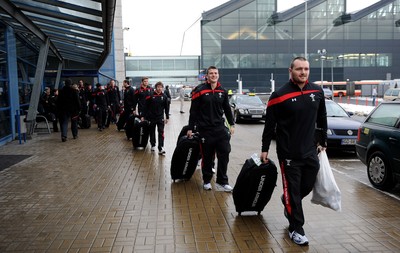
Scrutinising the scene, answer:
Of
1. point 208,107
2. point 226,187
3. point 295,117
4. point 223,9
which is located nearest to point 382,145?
point 226,187

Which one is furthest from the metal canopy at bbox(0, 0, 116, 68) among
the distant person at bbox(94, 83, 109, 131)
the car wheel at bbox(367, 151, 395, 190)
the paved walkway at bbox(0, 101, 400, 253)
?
the car wheel at bbox(367, 151, 395, 190)

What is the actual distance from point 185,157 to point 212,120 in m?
0.97

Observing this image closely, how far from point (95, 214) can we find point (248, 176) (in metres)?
2.08

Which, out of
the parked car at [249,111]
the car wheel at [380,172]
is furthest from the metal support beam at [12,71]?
the parked car at [249,111]

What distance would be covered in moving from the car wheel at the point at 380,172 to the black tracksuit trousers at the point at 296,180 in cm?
261

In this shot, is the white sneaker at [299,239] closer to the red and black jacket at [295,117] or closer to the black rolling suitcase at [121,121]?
the red and black jacket at [295,117]

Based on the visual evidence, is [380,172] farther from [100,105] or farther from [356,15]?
[356,15]

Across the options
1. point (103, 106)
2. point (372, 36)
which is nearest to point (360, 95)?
point (372, 36)

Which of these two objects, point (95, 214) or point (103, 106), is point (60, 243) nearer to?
point (95, 214)

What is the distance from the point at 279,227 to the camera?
4820 mm

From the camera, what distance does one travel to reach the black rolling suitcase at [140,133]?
10.5 m

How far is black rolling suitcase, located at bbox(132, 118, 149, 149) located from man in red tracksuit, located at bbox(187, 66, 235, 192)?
429 cm

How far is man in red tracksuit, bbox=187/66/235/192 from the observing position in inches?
244

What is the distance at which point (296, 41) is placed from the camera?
60625 millimetres
